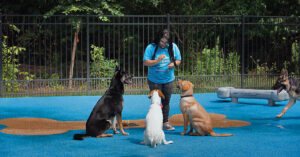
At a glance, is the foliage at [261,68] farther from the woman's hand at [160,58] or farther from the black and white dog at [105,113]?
the black and white dog at [105,113]

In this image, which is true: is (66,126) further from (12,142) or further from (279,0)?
(279,0)

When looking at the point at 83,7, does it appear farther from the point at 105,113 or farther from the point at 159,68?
the point at 105,113

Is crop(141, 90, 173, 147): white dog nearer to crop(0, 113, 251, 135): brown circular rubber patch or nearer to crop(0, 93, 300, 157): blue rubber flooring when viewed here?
crop(0, 93, 300, 157): blue rubber flooring

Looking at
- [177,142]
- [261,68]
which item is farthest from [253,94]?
[261,68]

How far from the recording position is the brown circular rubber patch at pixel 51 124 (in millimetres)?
7984

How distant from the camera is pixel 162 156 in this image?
18.9ft

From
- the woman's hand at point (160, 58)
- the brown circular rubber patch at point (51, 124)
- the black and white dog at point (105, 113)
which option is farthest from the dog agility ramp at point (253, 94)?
the black and white dog at point (105, 113)

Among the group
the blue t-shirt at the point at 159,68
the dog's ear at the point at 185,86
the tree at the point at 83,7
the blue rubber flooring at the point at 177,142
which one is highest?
the tree at the point at 83,7

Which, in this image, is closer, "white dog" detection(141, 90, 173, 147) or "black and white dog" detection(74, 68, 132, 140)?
"white dog" detection(141, 90, 173, 147)

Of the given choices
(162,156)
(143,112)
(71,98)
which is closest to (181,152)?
(162,156)

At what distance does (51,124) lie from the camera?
8891 millimetres

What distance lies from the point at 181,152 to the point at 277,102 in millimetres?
7811

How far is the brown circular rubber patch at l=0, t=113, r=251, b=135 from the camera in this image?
7984 mm

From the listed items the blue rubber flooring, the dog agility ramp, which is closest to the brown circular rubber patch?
the blue rubber flooring
